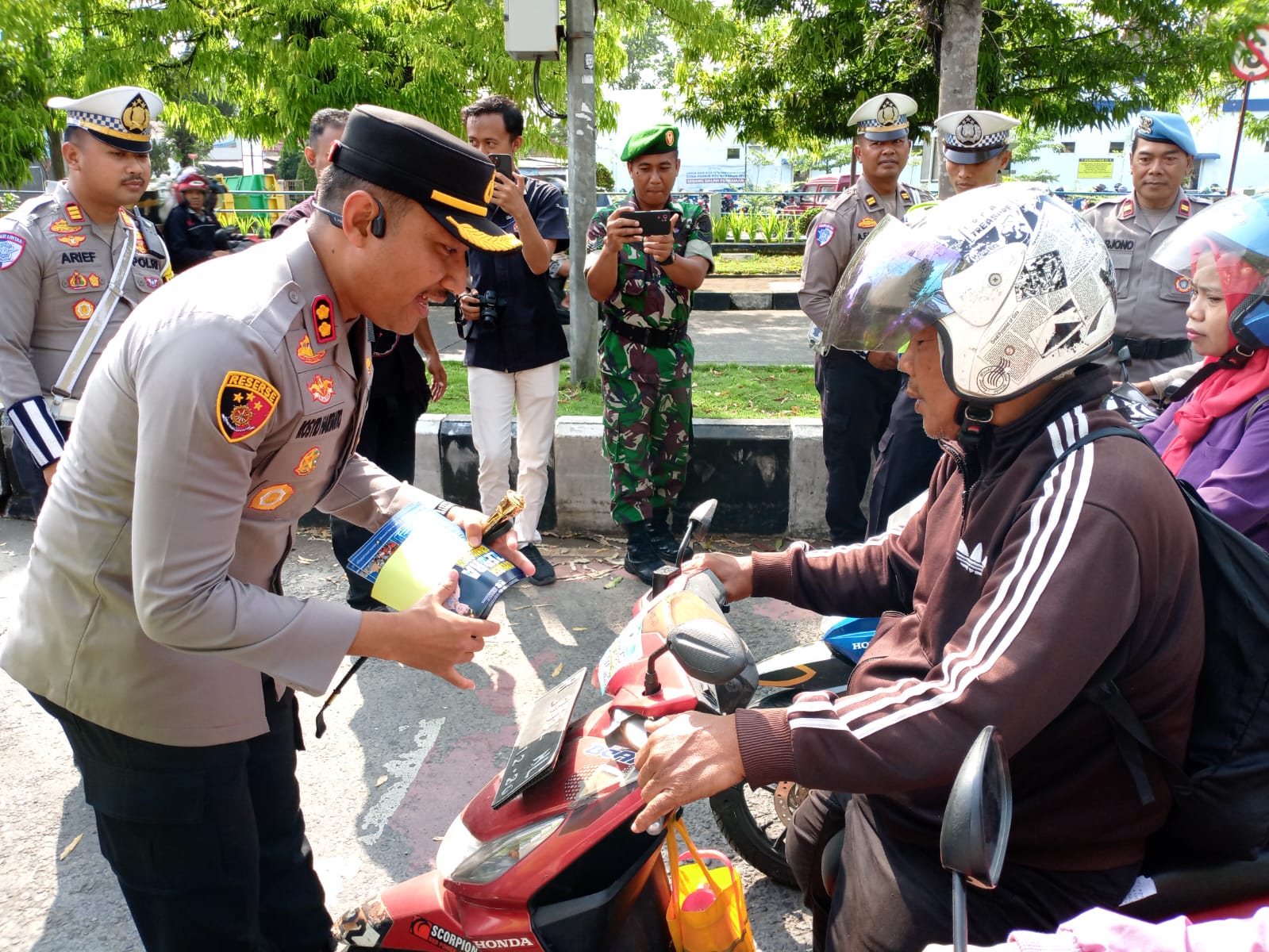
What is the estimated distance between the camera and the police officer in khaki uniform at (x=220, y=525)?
1.59 meters

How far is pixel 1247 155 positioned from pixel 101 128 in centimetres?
4082

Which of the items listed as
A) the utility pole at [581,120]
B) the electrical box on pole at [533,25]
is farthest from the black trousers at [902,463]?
the electrical box on pole at [533,25]

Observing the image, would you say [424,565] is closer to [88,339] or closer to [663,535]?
[88,339]

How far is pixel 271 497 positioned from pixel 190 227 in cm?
388

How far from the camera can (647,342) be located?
16.0 ft

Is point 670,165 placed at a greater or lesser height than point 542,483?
greater

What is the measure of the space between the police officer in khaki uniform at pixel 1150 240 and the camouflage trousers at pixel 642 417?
1.94m

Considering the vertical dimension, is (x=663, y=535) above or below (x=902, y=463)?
below

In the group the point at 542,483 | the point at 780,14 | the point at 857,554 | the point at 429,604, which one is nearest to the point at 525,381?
the point at 542,483

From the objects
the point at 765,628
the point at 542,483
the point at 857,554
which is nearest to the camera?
the point at 857,554

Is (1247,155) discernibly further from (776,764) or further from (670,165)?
(776,764)

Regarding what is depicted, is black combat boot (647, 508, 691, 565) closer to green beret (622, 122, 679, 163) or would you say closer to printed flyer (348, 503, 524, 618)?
green beret (622, 122, 679, 163)

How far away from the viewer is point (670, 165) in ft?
15.8

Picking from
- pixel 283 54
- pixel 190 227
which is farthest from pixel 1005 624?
pixel 283 54
